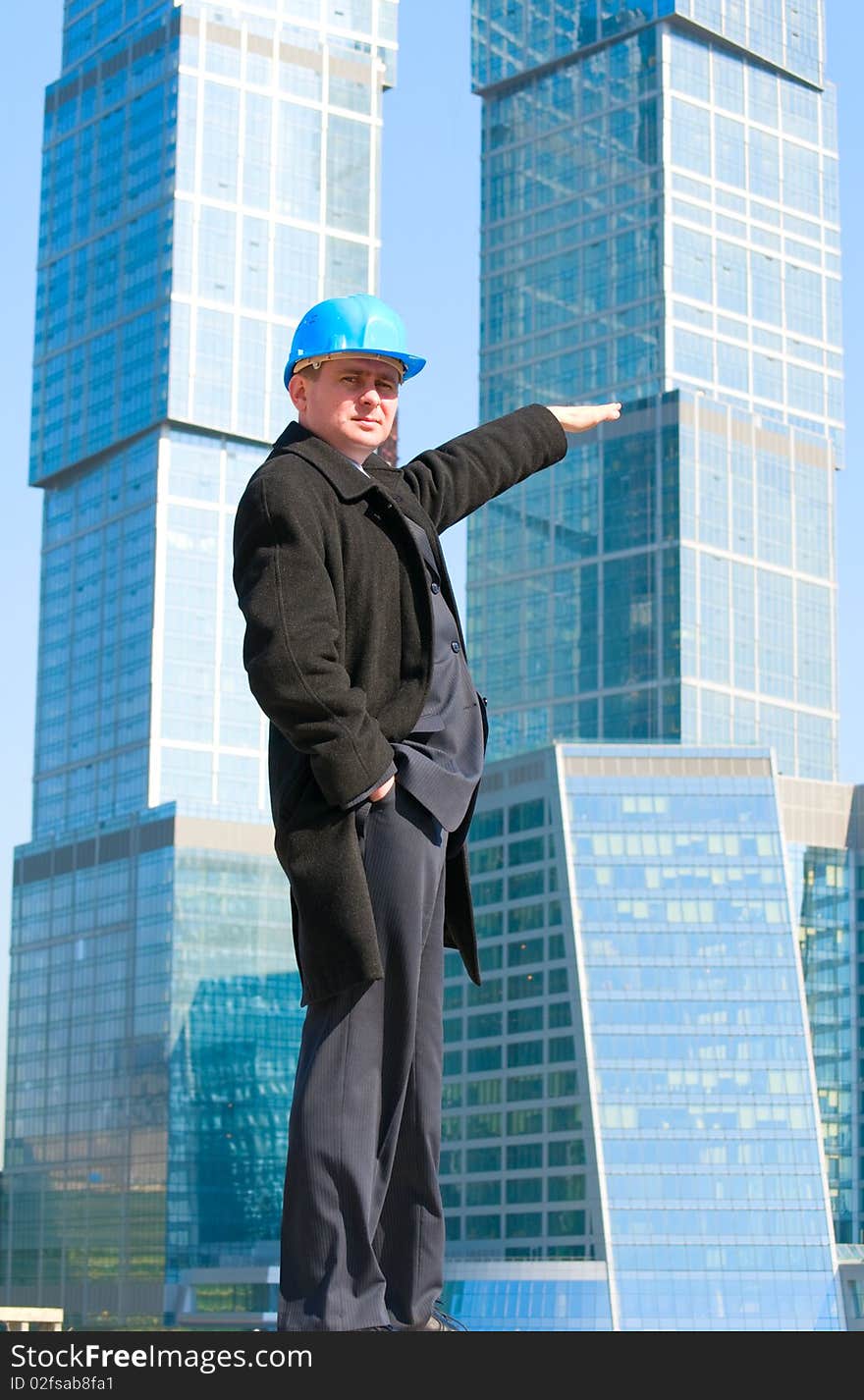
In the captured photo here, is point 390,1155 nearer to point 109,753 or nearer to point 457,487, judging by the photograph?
point 457,487

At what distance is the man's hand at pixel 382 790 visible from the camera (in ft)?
24.3

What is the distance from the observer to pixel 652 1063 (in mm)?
107188

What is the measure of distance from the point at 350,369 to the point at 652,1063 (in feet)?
333

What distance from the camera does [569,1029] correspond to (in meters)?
114

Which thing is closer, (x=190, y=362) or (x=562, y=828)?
(x=562, y=828)

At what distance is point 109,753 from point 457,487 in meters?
148

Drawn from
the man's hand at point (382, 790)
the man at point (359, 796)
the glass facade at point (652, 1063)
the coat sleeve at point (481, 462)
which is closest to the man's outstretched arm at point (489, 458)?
the coat sleeve at point (481, 462)

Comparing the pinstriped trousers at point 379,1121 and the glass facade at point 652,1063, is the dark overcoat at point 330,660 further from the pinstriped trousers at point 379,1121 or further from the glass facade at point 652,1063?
the glass facade at point 652,1063

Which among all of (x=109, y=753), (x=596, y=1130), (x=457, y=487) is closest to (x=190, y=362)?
(x=109, y=753)

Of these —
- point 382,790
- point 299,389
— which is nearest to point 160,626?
point 299,389

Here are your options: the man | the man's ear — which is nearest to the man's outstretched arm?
the man

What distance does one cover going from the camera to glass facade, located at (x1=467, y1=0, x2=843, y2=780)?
483 feet

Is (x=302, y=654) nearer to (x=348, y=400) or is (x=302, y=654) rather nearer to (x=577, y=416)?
(x=348, y=400)

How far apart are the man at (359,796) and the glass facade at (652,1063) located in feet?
309
